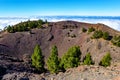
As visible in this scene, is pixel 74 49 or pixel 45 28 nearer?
pixel 74 49

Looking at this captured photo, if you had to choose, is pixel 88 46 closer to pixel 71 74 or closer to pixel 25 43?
pixel 25 43

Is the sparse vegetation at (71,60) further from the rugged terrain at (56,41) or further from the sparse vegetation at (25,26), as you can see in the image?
the sparse vegetation at (25,26)

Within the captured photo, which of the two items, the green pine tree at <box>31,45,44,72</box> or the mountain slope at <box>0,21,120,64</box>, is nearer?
the green pine tree at <box>31,45,44,72</box>

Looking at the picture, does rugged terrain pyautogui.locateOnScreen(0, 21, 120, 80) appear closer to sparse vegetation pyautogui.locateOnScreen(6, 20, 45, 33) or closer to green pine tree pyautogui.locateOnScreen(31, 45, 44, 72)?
sparse vegetation pyautogui.locateOnScreen(6, 20, 45, 33)

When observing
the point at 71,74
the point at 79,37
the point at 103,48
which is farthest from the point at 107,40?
the point at 71,74

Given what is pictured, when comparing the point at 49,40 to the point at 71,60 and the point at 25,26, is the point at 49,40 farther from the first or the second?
the point at 71,60

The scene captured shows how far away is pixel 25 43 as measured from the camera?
8969 cm

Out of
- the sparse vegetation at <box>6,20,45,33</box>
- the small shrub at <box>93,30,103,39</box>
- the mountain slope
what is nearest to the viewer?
the small shrub at <box>93,30,103,39</box>

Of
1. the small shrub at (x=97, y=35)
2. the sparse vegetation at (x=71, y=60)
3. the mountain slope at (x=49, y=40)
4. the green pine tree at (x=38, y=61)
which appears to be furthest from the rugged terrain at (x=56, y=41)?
the green pine tree at (x=38, y=61)

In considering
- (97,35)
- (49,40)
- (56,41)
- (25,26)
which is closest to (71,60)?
(97,35)

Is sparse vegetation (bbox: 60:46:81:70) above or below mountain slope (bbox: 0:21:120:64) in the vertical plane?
above

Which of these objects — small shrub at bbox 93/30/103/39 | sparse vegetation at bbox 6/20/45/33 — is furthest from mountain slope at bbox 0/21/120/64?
sparse vegetation at bbox 6/20/45/33

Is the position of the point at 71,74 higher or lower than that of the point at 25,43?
higher

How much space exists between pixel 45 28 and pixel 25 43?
10.9m
